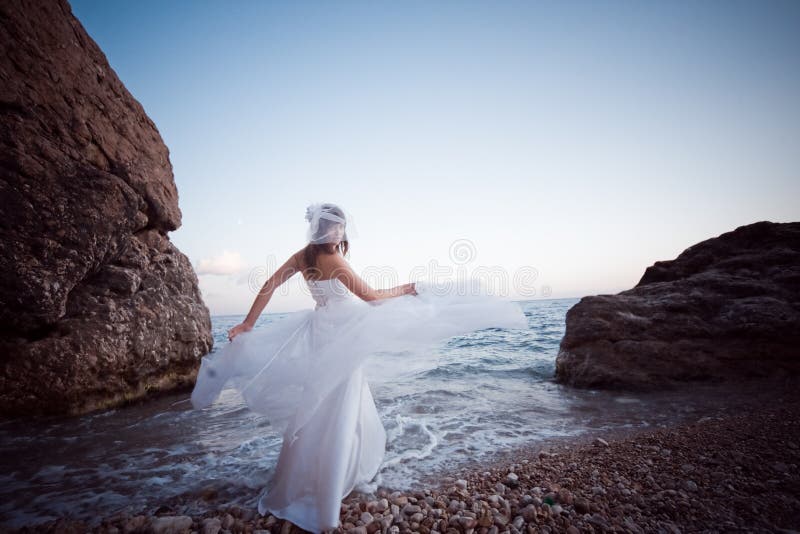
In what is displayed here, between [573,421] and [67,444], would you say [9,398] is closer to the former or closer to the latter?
[67,444]

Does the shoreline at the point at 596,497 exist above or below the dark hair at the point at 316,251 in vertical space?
below

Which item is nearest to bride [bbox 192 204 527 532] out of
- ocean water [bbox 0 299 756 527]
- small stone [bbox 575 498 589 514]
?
ocean water [bbox 0 299 756 527]

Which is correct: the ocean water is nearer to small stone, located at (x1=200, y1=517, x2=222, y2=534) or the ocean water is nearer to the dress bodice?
small stone, located at (x1=200, y1=517, x2=222, y2=534)

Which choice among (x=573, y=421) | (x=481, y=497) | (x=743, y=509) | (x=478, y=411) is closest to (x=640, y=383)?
(x=573, y=421)

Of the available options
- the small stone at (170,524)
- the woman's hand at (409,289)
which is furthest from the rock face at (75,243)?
the woman's hand at (409,289)

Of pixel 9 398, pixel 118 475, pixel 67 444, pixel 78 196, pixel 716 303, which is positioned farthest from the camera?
pixel 716 303

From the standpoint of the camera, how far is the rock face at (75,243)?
196 inches

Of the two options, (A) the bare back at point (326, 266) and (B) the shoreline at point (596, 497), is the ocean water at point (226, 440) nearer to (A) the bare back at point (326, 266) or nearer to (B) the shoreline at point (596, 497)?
(B) the shoreline at point (596, 497)

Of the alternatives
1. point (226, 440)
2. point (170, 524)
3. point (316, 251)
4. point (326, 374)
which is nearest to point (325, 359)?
point (326, 374)

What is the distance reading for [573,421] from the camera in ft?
16.5

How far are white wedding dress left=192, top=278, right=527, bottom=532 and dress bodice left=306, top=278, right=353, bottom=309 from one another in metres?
0.01

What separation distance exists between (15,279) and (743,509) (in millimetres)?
9319

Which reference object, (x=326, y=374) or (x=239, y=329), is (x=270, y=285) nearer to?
(x=239, y=329)

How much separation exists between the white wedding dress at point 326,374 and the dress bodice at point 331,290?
1 cm
